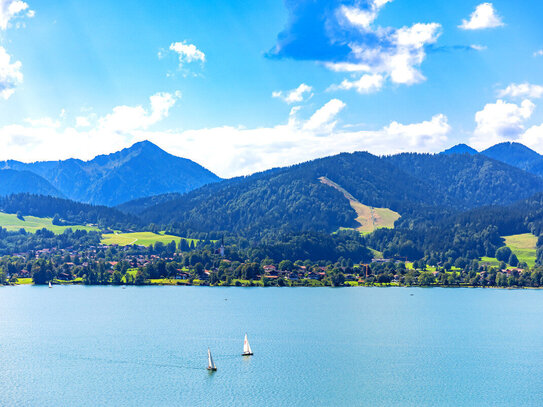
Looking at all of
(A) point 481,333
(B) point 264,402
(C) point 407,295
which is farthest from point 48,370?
(C) point 407,295

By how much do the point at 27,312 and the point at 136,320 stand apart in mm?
28346

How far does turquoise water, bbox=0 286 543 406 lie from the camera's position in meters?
70.6

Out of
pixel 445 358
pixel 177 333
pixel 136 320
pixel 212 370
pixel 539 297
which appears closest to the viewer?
pixel 212 370

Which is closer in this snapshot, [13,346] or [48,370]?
[48,370]

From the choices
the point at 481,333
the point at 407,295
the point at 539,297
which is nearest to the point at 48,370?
the point at 481,333

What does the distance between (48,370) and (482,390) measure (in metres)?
51.3

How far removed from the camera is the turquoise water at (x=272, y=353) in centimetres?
7056

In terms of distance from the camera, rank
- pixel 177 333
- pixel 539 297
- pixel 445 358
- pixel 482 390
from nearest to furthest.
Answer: pixel 482 390 → pixel 445 358 → pixel 177 333 → pixel 539 297

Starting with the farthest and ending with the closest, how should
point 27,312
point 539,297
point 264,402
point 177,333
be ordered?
point 539,297 → point 27,312 → point 177,333 → point 264,402

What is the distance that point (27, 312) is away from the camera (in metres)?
138

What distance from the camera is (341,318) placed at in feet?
421

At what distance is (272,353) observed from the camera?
92375 millimetres

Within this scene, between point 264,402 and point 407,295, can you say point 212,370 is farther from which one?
point 407,295

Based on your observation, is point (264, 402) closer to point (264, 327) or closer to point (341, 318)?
point (264, 327)
